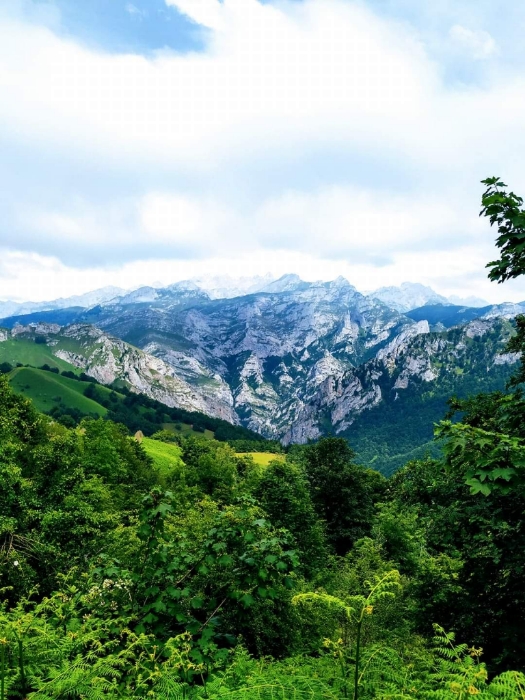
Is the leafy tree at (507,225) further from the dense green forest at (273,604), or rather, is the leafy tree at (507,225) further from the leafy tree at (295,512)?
the leafy tree at (295,512)

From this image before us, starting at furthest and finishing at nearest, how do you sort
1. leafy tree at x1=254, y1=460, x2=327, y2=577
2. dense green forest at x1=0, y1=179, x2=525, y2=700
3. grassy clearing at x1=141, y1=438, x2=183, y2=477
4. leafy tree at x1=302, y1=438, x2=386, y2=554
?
grassy clearing at x1=141, y1=438, x2=183, y2=477 < leafy tree at x1=302, y1=438, x2=386, y2=554 < leafy tree at x1=254, y1=460, x2=327, y2=577 < dense green forest at x1=0, y1=179, x2=525, y2=700

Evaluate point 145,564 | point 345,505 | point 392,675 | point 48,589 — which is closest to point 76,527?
point 48,589

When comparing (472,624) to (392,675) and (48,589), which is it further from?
(48,589)

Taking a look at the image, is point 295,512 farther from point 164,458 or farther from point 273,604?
point 164,458

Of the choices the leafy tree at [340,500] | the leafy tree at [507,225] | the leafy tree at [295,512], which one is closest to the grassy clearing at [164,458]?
the leafy tree at [340,500]

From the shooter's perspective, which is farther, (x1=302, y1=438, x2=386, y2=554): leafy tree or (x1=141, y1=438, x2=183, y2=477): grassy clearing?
(x1=141, y1=438, x2=183, y2=477): grassy clearing

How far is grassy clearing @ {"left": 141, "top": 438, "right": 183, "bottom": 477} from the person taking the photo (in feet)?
239

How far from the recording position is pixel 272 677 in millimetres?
5012

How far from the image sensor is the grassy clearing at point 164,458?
72812mm

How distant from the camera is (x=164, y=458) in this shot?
8931 cm

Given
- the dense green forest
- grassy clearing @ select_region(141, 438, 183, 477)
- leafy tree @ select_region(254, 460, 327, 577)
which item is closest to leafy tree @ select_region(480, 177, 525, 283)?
the dense green forest

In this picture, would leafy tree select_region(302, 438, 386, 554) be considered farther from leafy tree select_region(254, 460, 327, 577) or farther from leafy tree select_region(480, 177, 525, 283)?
leafy tree select_region(480, 177, 525, 283)

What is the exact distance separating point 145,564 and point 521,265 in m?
9.22

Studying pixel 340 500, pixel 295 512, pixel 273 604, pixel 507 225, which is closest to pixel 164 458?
pixel 340 500
